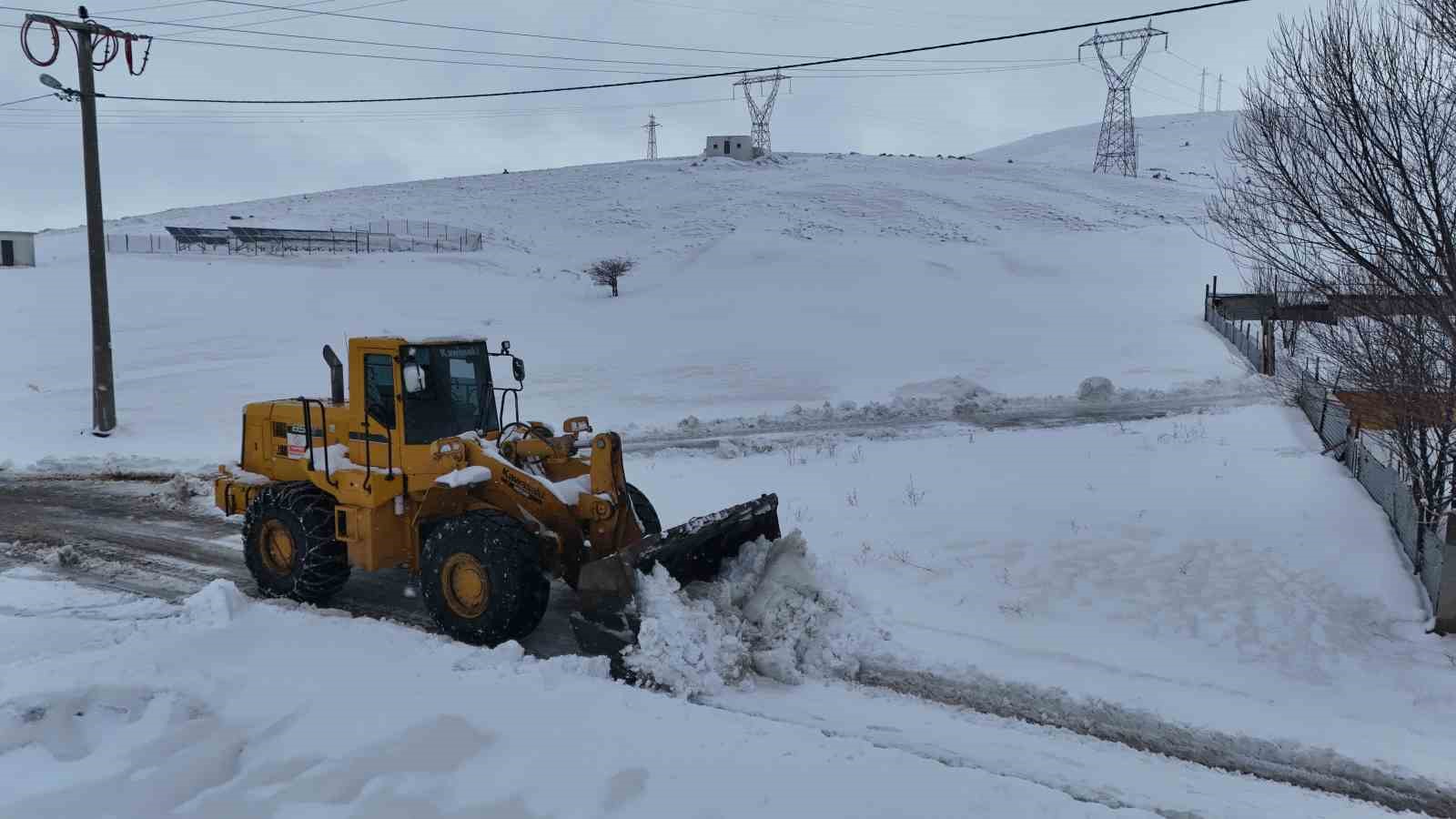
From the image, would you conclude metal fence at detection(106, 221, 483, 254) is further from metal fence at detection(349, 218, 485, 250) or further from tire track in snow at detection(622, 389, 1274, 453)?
tire track in snow at detection(622, 389, 1274, 453)

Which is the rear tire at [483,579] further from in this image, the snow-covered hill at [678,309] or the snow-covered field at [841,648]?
the snow-covered hill at [678,309]

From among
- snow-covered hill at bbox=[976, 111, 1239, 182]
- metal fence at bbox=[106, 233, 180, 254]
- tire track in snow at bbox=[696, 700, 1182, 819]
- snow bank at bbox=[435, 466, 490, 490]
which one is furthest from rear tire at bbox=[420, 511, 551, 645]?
snow-covered hill at bbox=[976, 111, 1239, 182]

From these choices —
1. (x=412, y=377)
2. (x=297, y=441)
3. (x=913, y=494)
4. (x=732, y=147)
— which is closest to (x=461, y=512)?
(x=412, y=377)

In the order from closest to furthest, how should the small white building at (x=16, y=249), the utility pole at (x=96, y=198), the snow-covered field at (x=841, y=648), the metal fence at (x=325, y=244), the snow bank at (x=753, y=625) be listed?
1. the snow-covered field at (x=841, y=648)
2. the snow bank at (x=753, y=625)
3. the utility pole at (x=96, y=198)
4. the small white building at (x=16, y=249)
5. the metal fence at (x=325, y=244)

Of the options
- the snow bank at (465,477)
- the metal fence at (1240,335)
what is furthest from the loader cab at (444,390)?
the metal fence at (1240,335)

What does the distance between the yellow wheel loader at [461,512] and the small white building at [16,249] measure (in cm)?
3452

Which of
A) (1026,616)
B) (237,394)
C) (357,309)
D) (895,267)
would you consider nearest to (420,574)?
(1026,616)

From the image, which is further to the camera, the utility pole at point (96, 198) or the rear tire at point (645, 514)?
the utility pole at point (96, 198)

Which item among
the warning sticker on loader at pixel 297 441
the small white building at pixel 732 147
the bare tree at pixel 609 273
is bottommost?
the warning sticker on loader at pixel 297 441

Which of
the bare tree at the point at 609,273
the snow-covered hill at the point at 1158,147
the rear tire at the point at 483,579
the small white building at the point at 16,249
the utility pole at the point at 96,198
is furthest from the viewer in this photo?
the snow-covered hill at the point at 1158,147

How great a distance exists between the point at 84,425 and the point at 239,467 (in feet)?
37.9

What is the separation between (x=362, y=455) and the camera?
7859 mm

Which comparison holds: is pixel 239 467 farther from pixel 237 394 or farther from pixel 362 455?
pixel 237 394

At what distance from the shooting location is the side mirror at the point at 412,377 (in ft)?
24.5
